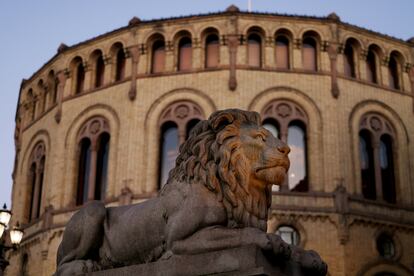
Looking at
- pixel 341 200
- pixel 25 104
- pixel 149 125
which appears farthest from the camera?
pixel 25 104

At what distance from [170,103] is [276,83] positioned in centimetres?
474

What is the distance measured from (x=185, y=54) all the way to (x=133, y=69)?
245 cm

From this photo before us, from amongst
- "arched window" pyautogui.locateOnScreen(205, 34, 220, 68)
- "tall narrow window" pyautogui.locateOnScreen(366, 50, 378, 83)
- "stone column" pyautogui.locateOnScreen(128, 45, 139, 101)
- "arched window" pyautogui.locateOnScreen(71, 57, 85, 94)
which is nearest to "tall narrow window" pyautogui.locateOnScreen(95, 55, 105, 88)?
"arched window" pyautogui.locateOnScreen(71, 57, 85, 94)

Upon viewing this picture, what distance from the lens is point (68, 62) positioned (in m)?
33.5

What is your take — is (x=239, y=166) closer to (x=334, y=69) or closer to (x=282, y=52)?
(x=334, y=69)

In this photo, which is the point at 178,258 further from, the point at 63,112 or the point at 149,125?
the point at 63,112

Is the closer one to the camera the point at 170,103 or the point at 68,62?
the point at 170,103

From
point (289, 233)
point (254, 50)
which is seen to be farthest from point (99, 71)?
point (289, 233)

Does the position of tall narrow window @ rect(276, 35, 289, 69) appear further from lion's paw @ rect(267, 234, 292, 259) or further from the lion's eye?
lion's paw @ rect(267, 234, 292, 259)

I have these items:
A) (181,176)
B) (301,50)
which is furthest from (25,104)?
(181,176)

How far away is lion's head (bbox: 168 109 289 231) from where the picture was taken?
5656 mm

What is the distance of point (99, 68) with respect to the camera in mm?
33000

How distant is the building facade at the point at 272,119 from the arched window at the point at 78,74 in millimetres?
109

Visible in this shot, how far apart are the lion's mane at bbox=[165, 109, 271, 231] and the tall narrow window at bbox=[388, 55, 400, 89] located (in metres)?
27.9
